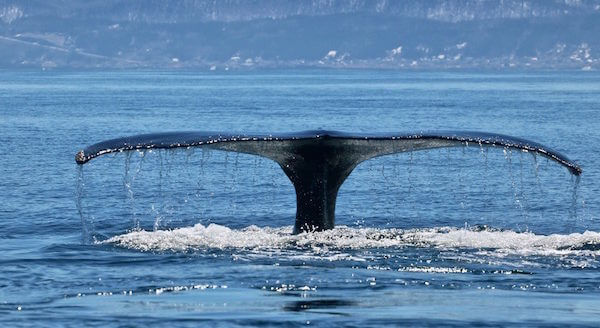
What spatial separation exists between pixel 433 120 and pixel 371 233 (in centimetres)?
3151

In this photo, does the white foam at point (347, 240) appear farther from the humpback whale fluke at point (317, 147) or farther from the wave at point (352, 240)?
the humpback whale fluke at point (317, 147)

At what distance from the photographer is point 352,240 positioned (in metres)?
13.9

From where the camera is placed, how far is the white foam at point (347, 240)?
1343 cm

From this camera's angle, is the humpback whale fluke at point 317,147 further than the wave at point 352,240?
No

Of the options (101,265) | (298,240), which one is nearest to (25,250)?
(101,265)

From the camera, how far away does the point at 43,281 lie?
1191cm

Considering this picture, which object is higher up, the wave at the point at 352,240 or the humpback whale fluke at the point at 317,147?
the humpback whale fluke at the point at 317,147

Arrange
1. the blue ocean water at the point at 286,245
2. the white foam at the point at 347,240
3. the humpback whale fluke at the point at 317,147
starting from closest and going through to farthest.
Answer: the blue ocean water at the point at 286,245 → the humpback whale fluke at the point at 317,147 → the white foam at the point at 347,240

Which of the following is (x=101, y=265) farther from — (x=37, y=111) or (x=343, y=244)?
(x=37, y=111)

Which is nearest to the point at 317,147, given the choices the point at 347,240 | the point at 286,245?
the point at 286,245

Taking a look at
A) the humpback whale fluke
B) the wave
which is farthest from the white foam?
the humpback whale fluke

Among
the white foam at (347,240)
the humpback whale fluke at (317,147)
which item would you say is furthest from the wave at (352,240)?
the humpback whale fluke at (317,147)

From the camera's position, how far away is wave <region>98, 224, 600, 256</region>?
1347 centimetres

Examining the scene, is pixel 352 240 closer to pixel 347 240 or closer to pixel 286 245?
pixel 347 240
